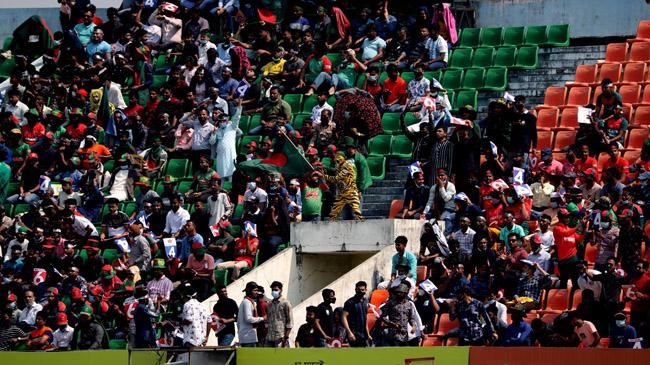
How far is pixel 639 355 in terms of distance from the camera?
68.5ft

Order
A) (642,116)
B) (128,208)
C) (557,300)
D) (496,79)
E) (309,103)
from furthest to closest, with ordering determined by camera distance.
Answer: (309,103), (496,79), (128,208), (642,116), (557,300)

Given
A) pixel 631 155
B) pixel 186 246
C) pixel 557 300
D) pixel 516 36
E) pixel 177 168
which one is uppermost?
pixel 516 36

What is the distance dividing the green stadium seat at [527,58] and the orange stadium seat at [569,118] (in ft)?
5.20

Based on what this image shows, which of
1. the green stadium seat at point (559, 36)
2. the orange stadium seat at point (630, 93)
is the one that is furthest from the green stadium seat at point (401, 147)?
the orange stadium seat at point (630, 93)

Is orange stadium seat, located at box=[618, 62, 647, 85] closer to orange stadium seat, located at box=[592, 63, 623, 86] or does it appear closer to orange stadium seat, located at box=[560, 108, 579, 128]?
orange stadium seat, located at box=[592, 63, 623, 86]

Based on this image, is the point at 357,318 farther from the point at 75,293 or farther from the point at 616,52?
the point at 616,52

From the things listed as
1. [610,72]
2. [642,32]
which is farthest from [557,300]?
[642,32]

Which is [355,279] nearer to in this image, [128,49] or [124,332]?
[124,332]

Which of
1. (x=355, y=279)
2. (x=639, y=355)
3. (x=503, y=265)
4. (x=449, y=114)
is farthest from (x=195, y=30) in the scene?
(x=639, y=355)

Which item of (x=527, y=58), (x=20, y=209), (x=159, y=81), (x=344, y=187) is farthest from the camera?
(x=159, y=81)

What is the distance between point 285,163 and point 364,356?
24.7 ft

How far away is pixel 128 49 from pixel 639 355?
16.0 m

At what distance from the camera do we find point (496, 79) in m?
31.8

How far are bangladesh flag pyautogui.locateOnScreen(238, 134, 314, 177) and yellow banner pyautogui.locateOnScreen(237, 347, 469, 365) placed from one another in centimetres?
626
